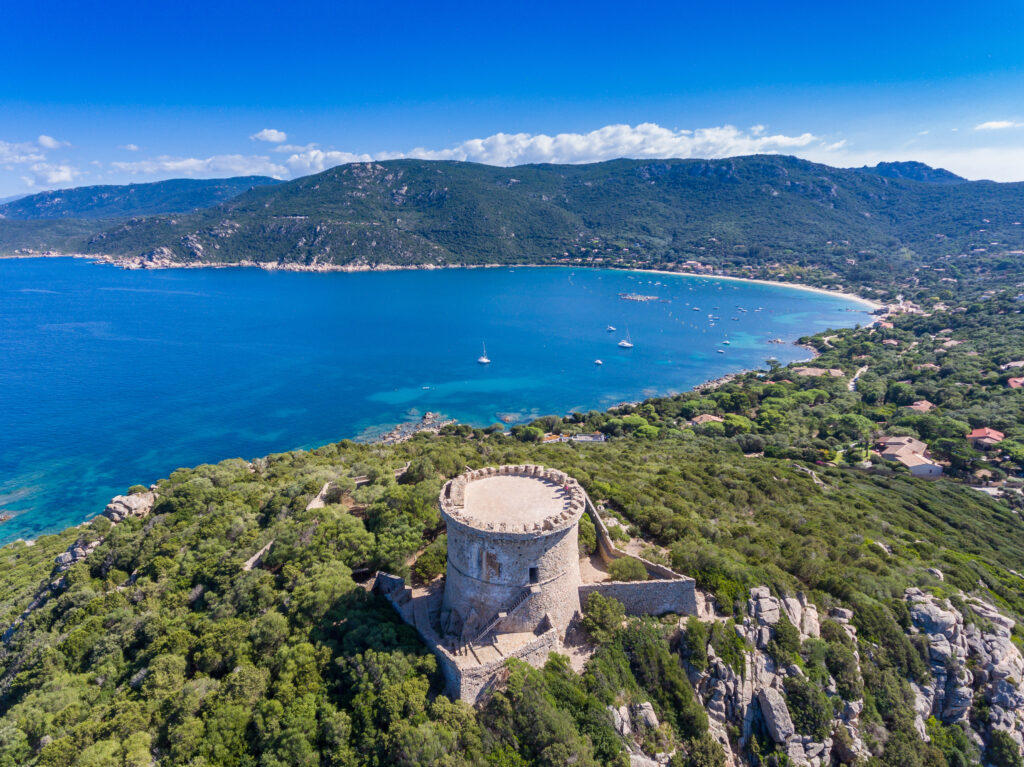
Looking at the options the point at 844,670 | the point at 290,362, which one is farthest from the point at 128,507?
the point at 290,362

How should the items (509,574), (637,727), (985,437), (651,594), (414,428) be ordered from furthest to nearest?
(414,428) → (985,437) → (651,594) → (637,727) → (509,574)

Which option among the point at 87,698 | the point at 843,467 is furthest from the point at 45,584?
the point at 843,467

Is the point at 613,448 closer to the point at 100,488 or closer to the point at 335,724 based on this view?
the point at 335,724

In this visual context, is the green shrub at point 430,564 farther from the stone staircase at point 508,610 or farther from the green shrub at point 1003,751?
the green shrub at point 1003,751

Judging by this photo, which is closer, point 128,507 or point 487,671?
point 487,671

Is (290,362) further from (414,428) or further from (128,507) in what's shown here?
(128,507)

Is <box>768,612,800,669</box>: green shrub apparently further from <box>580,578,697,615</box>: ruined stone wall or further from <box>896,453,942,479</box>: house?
<box>896,453,942,479</box>: house
